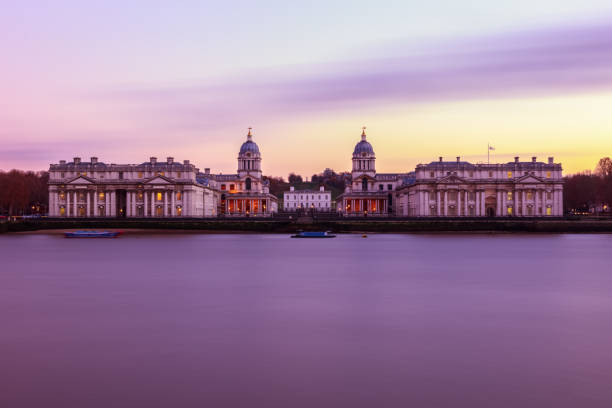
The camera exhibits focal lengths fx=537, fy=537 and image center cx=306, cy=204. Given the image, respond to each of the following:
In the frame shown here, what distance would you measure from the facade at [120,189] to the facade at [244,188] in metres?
22.9

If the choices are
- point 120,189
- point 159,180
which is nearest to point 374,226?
point 159,180

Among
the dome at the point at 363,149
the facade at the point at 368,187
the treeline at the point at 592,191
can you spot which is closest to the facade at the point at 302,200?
the facade at the point at 368,187

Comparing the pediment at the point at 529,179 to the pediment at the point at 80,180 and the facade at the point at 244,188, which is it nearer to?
the facade at the point at 244,188

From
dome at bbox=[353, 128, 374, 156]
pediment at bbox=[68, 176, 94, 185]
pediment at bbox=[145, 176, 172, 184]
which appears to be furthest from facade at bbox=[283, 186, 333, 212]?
pediment at bbox=[68, 176, 94, 185]

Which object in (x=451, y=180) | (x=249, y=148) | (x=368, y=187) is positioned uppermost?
(x=249, y=148)

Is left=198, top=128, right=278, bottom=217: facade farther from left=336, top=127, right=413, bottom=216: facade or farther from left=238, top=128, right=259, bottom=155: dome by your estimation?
left=336, top=127, right=413, bottom=216: facade

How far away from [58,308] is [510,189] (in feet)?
379

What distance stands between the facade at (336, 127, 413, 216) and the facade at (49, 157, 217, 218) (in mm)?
46484

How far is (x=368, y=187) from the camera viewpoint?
500 feet

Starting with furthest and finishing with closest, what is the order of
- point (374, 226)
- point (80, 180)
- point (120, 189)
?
point (120, 189) < point (80, 180) < point (374, 226)

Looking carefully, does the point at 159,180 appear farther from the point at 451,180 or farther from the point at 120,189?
the point at 451,180

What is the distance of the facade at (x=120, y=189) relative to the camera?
4811 inches

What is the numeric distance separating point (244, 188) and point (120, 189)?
37.6 metres

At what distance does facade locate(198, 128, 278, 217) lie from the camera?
148 m
